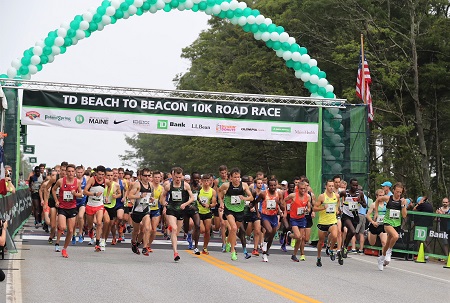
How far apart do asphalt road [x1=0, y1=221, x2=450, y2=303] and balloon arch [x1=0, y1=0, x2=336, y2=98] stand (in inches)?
283

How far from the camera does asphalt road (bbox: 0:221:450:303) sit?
12.1 meters

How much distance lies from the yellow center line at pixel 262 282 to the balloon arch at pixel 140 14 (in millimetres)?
9708

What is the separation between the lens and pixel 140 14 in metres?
27.0

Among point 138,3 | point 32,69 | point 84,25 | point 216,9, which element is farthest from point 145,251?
point 216,9

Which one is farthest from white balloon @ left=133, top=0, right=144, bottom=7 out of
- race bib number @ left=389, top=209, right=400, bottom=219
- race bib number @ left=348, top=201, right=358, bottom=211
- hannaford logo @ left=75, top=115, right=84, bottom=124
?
race bib number @ left=389, top=209, right=400, bottom=219

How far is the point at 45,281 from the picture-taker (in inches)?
521

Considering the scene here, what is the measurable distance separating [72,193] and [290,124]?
9251 mm

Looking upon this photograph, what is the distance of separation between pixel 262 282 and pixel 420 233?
9611 millimetres

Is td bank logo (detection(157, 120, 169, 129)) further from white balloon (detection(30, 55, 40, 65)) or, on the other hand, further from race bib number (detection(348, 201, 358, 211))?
race bib number (detection(348, 201, 358, 211))

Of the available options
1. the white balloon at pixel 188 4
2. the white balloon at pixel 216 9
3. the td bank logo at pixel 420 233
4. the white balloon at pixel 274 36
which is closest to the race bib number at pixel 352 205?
the td bank logo at pixel 420 233

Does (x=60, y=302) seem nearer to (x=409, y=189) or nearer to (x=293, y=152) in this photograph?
(x=409, y=189)

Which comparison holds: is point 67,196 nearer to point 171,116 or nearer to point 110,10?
point 171,116

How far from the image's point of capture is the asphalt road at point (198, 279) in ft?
39.8

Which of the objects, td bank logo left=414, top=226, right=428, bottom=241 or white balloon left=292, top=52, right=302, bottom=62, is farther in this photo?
white balloon left=292, top=52, right=302, bottom=62
